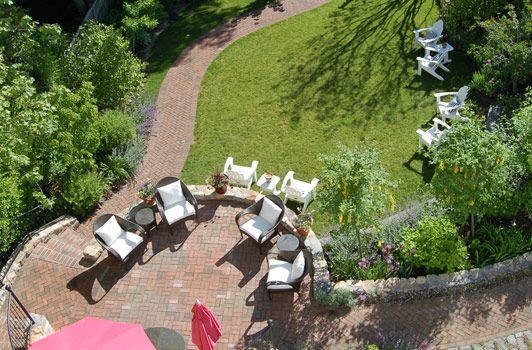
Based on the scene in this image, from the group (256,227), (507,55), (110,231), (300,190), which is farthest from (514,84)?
(110,231)

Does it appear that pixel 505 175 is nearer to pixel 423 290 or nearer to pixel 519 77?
pixel 423 290

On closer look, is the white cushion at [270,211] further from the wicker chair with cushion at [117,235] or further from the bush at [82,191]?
the bush at [82,191]

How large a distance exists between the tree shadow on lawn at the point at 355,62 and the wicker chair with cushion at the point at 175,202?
15.5 ft

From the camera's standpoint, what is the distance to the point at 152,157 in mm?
14000

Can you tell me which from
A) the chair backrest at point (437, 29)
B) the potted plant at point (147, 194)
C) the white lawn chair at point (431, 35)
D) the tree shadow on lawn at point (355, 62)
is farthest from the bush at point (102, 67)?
the chair backrest at point (437, 29)

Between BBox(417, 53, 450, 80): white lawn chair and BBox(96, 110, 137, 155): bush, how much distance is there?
31.6ft

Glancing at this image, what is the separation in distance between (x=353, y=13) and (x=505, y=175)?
12.0 m

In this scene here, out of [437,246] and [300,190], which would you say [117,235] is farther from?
[437,246]

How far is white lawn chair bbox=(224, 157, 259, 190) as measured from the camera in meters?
12.4

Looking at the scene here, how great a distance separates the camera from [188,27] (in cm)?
1992

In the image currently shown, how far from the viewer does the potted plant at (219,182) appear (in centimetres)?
1188

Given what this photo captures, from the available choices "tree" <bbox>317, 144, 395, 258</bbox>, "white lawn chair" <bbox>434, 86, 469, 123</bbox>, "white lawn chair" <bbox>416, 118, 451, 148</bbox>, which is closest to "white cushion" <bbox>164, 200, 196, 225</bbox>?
"tree" <bbox>317, 144, 395, 258</bbox>

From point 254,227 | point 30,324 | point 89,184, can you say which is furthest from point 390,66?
point 30,324

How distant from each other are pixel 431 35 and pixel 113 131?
1133 cm
